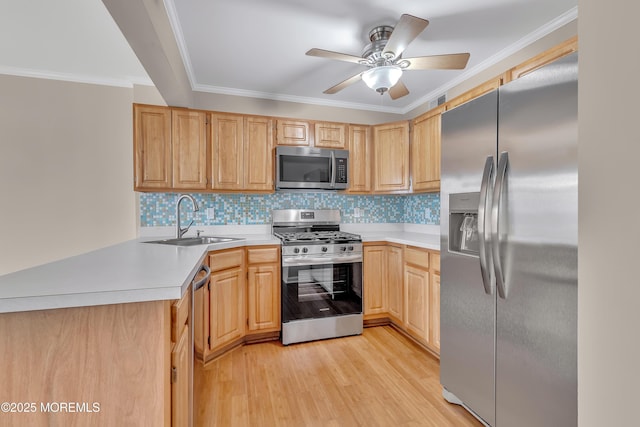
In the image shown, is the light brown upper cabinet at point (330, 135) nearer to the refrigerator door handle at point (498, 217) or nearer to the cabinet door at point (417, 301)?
the cabinet door at point (417, 301)

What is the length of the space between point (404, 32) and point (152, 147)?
225cm

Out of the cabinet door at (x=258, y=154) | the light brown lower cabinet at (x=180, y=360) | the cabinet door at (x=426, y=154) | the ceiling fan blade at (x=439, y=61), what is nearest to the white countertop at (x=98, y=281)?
the light brown lower cabinet at (x=180, y=360)

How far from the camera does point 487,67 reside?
2.56 metres

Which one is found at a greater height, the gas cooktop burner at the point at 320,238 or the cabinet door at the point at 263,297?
the gas cooktop burner at the point at 320,238

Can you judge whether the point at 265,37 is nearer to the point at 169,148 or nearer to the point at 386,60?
the point at 386,60

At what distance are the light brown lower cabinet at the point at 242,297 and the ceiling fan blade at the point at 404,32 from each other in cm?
183

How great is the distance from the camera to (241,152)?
287cm

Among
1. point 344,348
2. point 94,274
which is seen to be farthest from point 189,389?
point 344,348

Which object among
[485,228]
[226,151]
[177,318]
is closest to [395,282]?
[485,228]

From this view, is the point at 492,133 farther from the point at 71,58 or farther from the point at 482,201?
the point at 71,58

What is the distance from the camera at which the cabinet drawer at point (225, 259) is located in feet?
7.54

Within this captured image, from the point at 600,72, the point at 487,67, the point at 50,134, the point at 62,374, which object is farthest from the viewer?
the point at 50,134

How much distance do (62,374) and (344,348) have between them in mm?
2081

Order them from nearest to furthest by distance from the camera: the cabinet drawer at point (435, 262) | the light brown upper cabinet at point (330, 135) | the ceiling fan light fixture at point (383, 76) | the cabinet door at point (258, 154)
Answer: the ceiling fan light fixture at point (383, 76), the cabinet drawer at point (435, 262), the cabinet door at point (258, 154), the light brown upper cabinet at point (330, 135)
